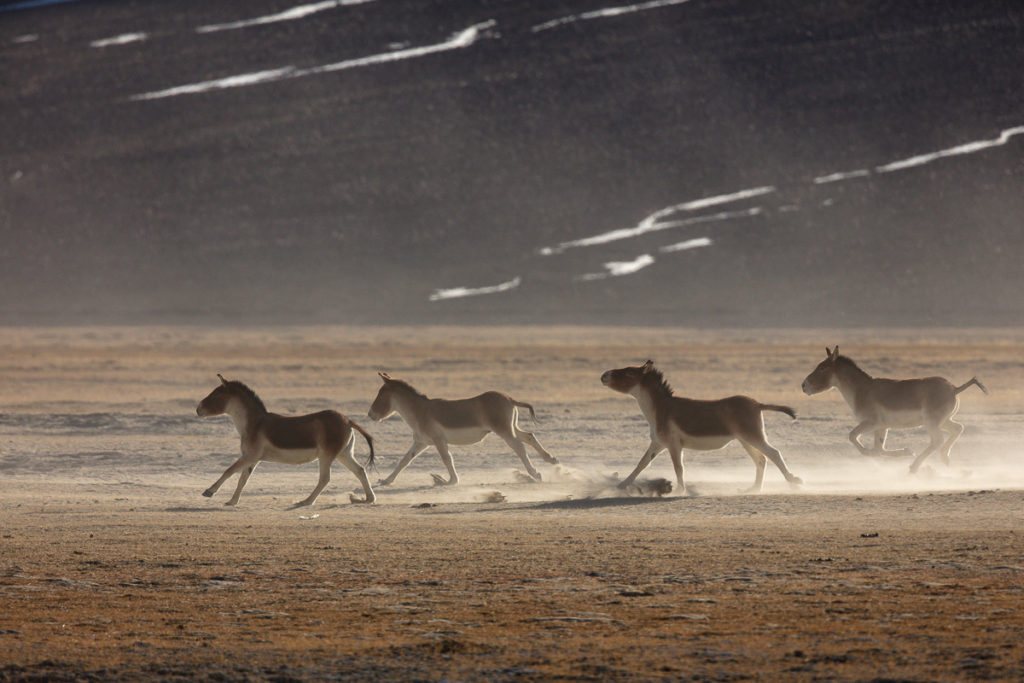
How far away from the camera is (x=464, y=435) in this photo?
14.7 metres

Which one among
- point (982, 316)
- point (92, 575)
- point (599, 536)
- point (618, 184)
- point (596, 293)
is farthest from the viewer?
point (618, 184)

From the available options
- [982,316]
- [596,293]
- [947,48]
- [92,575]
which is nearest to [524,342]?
[596,293]

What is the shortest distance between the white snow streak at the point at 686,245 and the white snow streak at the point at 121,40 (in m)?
36.0

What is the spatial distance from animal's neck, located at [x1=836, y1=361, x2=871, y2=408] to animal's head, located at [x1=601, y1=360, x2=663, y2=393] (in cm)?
282

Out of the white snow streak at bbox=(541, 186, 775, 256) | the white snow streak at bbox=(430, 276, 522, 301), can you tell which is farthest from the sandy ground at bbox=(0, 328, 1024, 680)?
the white snow streak at bbox=(541, 186, 775, 256)

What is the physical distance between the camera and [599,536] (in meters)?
10.6

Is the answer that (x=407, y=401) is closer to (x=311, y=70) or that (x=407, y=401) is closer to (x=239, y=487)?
(x=239, y=487)

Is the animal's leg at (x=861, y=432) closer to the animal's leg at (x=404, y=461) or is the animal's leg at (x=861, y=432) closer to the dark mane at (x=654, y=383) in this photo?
the dark mane at (x=654, y=383)

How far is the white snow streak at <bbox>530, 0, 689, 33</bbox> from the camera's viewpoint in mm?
80694

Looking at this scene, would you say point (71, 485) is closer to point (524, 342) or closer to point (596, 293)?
point (524, 342)

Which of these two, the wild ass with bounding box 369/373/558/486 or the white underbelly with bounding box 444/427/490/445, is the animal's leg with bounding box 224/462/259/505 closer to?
the wild ass with bounding box 369/373/558/486

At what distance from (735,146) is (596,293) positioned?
17075 millimetres

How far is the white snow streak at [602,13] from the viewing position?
8069 cm

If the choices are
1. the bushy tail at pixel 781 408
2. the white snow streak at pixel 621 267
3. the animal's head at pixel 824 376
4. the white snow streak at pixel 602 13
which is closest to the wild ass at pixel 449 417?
the bushy tail at pixel 781 408
